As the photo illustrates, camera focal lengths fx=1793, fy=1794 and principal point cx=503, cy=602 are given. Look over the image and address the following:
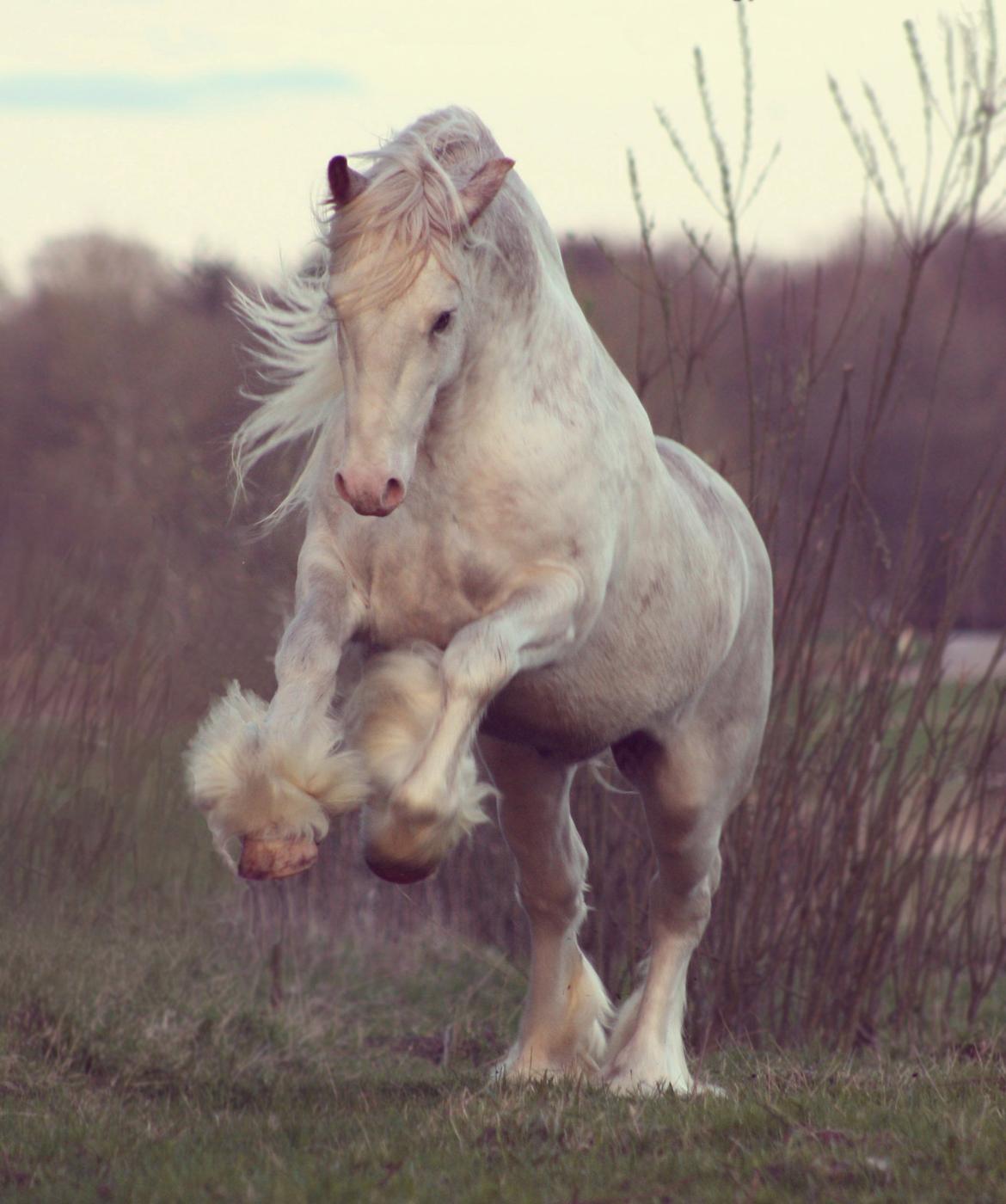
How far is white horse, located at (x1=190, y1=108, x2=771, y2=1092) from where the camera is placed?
3551 millimetres

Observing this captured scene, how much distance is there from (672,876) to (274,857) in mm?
1841

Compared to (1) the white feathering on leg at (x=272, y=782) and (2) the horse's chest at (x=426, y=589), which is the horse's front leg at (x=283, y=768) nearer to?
(1) the white feathering on leg at (x=272, y=782)

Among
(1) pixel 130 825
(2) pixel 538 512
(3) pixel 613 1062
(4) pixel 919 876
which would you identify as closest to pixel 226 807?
(2) pixel 538 512

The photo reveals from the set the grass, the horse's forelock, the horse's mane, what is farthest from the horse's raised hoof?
the horse's forelock

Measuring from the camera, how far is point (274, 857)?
3498 mm

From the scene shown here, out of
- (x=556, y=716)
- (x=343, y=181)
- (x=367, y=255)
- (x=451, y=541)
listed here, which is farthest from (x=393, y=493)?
(x=556, y=716)

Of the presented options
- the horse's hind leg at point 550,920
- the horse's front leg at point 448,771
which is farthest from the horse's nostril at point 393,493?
the horse's hind leg at point 550,920

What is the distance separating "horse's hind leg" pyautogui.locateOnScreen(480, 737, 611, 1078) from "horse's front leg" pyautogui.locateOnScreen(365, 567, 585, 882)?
1.21m

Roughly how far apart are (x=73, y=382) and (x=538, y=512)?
25.0 m

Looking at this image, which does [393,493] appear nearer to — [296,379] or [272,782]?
[272,782]

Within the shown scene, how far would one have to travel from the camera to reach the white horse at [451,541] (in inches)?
140

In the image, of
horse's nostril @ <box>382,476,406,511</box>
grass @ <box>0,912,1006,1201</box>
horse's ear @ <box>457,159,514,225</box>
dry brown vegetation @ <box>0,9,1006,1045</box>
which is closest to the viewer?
grass @ <box>0,912,1006,1201</box>

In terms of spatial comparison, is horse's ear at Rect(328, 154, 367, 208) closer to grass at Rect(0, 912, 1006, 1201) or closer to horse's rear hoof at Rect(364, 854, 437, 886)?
horse's rear hoof at Rect(364, 854, 437, 886)

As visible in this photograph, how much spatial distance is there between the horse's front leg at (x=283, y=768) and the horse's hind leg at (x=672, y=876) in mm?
1409
